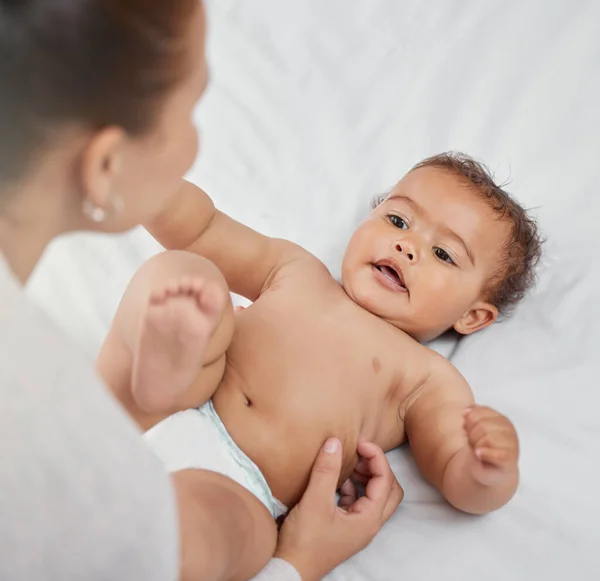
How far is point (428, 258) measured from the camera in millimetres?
1099

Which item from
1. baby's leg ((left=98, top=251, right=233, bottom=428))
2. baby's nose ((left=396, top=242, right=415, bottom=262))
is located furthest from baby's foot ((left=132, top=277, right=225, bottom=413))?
baby's nose ((left=396, top=242, right=415, bottom=262))

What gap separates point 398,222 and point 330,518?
0.46m

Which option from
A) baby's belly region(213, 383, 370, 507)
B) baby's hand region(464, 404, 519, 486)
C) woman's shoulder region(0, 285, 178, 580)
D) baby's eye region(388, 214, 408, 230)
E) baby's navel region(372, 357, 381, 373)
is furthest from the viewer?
baby's eye region(388, 214, 408, 230)

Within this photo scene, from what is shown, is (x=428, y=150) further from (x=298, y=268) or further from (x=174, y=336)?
(x=174, y=336)

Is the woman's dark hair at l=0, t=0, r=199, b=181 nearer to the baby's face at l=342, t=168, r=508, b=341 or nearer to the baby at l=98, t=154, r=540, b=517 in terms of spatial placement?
the baby at l=98, t=154, r=540, b=517

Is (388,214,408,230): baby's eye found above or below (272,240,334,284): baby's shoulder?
above

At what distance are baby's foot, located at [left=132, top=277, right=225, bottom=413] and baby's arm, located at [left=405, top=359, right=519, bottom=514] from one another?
32cm

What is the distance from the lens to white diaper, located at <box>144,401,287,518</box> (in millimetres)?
840

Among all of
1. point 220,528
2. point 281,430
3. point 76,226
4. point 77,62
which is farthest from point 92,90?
point 281,430

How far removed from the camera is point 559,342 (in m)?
1.11

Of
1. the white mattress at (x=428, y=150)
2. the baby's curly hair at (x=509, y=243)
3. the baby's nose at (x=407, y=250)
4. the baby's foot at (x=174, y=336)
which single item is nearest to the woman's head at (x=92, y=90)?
the baby's foot at (x=174, y=336)

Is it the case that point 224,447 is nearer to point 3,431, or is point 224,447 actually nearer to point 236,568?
point 236,568

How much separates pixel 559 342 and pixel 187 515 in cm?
66

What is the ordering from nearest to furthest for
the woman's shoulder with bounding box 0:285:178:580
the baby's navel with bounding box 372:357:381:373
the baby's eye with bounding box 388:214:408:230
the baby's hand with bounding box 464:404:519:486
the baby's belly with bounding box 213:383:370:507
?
1. the woman's shoulder with bounding box 0:285:178:580
2. the baby's hand with bounding box 464:404:519:486
3. the baby's belly with bounding box 213:383:370:507
4. the baby's navel with bounding box 372:357:381:373
5. the baby's eye with bounding box 388:214:408:230
